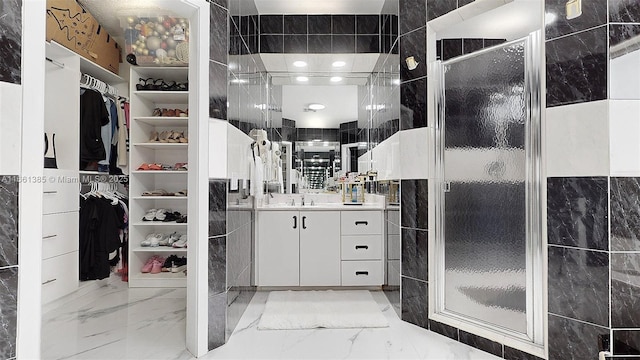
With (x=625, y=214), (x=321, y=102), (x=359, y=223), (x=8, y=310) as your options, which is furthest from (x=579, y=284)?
(x=321, y=102)

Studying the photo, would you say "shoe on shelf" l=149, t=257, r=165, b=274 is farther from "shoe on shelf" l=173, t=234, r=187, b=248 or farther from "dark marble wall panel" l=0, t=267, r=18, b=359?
"dark marble wall panel" l=0, t=267, r=18, b=359

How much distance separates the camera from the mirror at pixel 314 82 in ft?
9.84

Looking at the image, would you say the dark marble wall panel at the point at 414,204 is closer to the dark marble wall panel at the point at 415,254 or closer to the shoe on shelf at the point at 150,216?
the dark marble wall panel at the point at 415,254

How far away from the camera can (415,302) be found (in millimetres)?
2551

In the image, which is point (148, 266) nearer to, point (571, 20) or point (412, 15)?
point (412, 15)

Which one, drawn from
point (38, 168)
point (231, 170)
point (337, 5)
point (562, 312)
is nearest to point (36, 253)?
point (38, 168)

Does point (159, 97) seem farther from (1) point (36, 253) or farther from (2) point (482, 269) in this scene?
(2) point (482, 269)

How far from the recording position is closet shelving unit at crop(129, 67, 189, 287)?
A: 11.6 feet

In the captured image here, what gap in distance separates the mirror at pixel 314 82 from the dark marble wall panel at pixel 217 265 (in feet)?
2.70

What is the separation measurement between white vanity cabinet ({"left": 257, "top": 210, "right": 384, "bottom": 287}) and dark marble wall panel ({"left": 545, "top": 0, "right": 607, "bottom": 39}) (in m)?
1.99

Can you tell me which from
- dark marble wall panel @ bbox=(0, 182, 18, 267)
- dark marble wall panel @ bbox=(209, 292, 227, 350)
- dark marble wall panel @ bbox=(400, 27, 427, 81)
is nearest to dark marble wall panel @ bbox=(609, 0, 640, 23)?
dark marble wall panel @ bbox=(400, 27, 427, 81)

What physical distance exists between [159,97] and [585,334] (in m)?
3.92

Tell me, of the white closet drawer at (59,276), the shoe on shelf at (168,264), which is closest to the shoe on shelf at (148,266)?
the shoe on shelf at (168,264)

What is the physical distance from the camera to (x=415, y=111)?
100 inches
